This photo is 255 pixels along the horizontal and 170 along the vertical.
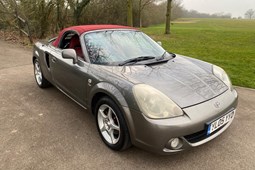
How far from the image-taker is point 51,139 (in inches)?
119

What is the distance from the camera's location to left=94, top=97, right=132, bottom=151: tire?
2529 mm

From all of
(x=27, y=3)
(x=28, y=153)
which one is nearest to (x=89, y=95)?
(x=28, y=153)

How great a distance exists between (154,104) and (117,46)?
1.33 metres

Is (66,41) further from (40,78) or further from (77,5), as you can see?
(77,5)

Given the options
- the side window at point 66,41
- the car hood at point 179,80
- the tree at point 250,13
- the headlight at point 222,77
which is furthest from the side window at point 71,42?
the tree at point 250,13

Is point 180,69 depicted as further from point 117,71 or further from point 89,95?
point 89,95

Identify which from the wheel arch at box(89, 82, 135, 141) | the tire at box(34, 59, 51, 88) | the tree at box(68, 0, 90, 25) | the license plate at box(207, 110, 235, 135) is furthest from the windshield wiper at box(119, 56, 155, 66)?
the tree at box(68, 0, 90, 25)

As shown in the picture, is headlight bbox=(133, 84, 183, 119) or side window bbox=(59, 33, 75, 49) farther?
side window bbox=(59, 33, 75, 49)

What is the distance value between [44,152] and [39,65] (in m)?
2.51

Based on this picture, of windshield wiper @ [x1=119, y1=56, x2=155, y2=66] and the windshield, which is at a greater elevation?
the windshield

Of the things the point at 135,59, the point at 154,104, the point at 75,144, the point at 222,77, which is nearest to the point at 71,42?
the point at 135,59

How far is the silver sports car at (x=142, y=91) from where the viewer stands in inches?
89.9

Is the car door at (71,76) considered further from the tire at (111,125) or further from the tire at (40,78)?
the tire at (40,78)

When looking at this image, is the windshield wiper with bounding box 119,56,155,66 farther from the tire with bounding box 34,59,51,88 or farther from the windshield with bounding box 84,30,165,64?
the tire with bounding box 34,59,51,88
